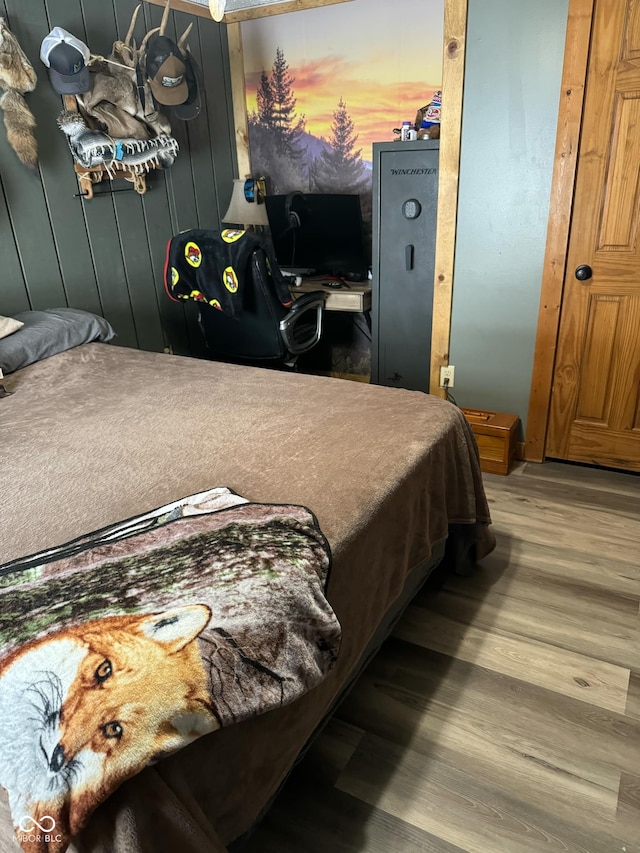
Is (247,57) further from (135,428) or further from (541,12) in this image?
(135,428)

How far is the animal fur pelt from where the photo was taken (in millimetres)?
2490

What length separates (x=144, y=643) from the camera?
95cm

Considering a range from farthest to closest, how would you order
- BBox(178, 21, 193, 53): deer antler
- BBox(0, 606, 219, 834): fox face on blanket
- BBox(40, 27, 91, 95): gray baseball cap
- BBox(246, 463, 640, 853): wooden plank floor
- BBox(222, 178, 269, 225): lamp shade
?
BBox(222, 178, 269, 225): lamp shade → BBox(178, 21, 193, 53): deer antler → BBox(40, 27, 91, 95): gray baseball cap → BBox(246, 463, 640, 853): wooden plank floor → BBox(0, 606, 219, 834): fox face on blanket

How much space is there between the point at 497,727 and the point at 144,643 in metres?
1.10

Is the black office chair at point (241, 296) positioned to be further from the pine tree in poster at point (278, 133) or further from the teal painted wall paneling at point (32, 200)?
the pine tree in poster at point (278, 133)

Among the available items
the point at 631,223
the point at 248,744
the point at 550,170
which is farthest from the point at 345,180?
the point at 248,744

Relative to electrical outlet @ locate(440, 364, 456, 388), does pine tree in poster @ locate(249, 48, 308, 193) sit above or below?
above

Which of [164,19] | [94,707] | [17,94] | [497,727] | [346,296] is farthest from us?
[346,296]

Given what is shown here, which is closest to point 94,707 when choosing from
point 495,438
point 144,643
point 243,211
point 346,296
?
point 144,643

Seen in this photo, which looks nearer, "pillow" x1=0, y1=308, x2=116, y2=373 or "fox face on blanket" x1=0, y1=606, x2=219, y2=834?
"fox face on blanket" x1=0, y1=606, x2=219, y2=834

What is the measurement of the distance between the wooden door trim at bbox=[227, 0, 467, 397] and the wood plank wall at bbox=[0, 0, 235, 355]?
1.54m

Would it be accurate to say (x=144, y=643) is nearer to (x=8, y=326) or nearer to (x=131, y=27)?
(x=8, y=326)

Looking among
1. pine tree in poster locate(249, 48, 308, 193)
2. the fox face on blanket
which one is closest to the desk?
pine tree in poster locate(249, 48, 308, 193)

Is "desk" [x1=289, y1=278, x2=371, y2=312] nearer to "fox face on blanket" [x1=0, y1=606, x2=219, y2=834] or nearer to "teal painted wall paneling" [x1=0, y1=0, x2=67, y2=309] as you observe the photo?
"teal painted wall paneling" [x1=0, y1=0, x2=67, y2=309]
